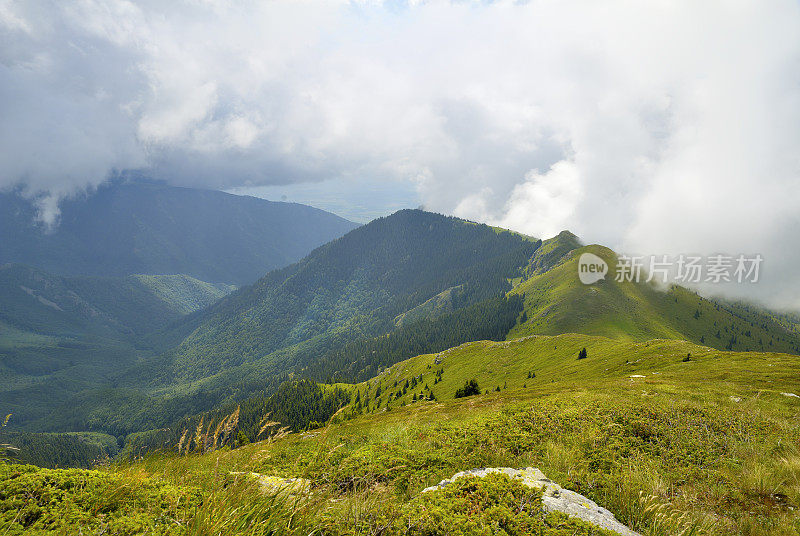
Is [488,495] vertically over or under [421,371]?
over

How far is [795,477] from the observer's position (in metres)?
8.25

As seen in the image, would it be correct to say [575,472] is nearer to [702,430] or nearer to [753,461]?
[753,461]

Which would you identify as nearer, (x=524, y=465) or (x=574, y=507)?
(x=574, y=507)

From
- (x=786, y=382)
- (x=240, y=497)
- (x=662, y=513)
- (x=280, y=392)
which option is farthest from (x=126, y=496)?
(x=280, y=392)

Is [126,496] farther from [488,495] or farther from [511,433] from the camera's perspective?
[511,433]

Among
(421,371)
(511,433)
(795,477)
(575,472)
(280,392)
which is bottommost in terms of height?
(280,392)

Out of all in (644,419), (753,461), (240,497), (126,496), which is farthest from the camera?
(644,419)

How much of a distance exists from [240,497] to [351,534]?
164 centimetres

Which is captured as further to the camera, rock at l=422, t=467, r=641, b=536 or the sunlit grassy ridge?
rock at l=422, t=467, r=641, b=536

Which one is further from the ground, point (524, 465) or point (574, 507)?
point (574, 507)

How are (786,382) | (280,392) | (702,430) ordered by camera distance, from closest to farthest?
(702,430) < (786,382) < (280,392)

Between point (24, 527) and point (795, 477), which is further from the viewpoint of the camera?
point (795, 477)

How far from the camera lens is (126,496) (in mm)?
5148

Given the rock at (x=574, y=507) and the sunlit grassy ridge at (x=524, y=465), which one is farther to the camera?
the rock at (x=574, y=507)
